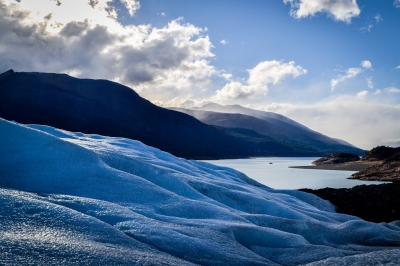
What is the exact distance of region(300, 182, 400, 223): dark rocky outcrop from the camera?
686 inches

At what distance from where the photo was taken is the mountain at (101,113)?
479 feet


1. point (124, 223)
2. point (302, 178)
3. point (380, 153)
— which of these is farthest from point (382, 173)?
point (124, 223)

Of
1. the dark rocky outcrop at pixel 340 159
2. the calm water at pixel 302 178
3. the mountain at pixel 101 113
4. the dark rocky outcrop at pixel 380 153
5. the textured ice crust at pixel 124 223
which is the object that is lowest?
the calm water at pixel 302 178

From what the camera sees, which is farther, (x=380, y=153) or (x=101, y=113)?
(x=101, y=113)

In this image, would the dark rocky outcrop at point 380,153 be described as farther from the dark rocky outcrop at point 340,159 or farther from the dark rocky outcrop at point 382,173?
the dark rocky outcrop at point 382,173

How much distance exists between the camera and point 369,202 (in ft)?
65.7

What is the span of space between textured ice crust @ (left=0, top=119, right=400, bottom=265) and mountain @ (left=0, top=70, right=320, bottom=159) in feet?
424

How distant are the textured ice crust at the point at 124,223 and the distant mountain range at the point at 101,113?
127 metres

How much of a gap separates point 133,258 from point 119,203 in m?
2.92

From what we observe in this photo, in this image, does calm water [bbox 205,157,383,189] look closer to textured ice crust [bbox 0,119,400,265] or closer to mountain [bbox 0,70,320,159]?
textured ice crust [bbox 0,119,400,265]

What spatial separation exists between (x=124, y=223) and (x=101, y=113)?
6651 inches

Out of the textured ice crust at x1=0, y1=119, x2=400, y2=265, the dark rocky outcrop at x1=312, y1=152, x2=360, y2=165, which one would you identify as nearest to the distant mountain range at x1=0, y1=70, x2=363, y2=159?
the dark rocky outcrop at x1=312, y1=152, x2=360, y2=165

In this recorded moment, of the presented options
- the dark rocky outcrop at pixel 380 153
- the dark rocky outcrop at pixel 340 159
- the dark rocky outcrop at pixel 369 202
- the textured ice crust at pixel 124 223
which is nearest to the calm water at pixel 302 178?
the dark rocky outcrop at pixel 369 202

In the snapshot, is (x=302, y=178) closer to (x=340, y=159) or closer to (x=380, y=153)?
(x=380, y=153)
